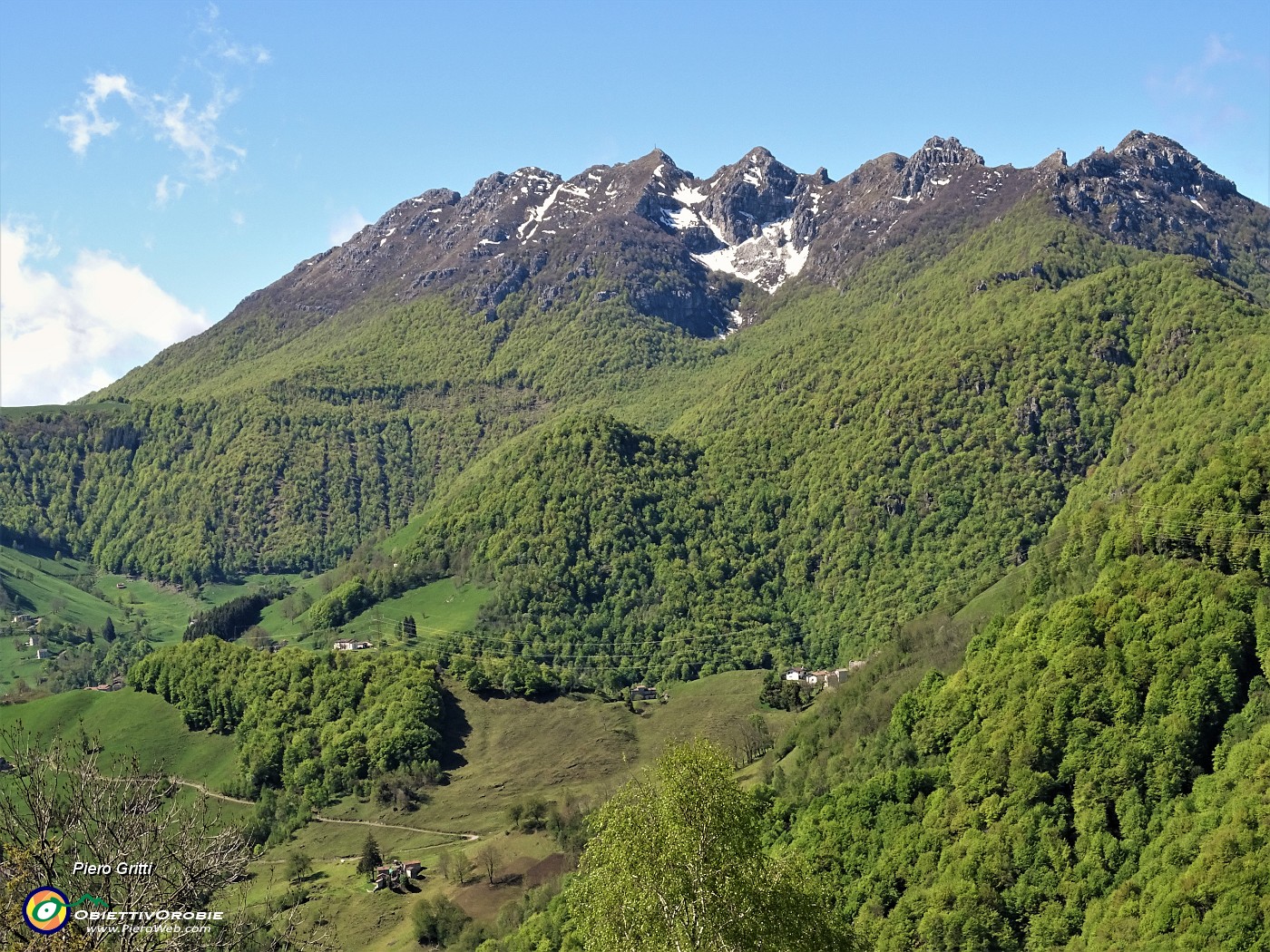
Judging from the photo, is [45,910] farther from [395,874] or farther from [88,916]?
[395,874]

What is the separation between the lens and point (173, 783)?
34.2m

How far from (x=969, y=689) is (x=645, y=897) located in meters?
81.1

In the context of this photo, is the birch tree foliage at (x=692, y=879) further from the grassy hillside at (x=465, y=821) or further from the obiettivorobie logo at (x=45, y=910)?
the grassy hillside at (x=465, y=821)

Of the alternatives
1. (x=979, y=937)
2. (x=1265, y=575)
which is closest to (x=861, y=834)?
(x=979, y=937)

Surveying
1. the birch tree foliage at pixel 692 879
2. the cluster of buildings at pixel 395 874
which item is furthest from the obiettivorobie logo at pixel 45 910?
the cluster of buildings at pixel 395 874

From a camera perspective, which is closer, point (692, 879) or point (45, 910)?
point (45, 910)

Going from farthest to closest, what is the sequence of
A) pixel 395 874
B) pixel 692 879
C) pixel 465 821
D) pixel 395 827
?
→ 1. pixel 395 827
2. pixel 465 821
3. pixel 395 874
4. pixel 692 879

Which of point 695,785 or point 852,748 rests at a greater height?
point 695,785

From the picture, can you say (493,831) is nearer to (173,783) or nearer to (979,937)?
(979,937)

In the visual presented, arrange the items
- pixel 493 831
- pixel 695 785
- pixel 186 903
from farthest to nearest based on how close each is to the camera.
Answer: pixel 493 831
pixel 695 785
pixel 186 903

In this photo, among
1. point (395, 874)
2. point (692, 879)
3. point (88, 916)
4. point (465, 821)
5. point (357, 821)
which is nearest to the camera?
point (88, 916)

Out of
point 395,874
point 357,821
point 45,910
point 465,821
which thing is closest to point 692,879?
point 45,910

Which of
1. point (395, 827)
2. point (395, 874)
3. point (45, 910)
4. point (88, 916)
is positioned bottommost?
point (395, 827)

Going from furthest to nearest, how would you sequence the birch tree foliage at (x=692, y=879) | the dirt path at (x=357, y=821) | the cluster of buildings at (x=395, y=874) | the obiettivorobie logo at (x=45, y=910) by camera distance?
1. the dirt path at (x=357, y=821)
2. the cluster of buildings at (x=395, y=874)
3. the birch tree foliage at (x=692, y=879)
4. the obiettivorobie logo at (x=45, y=910)
